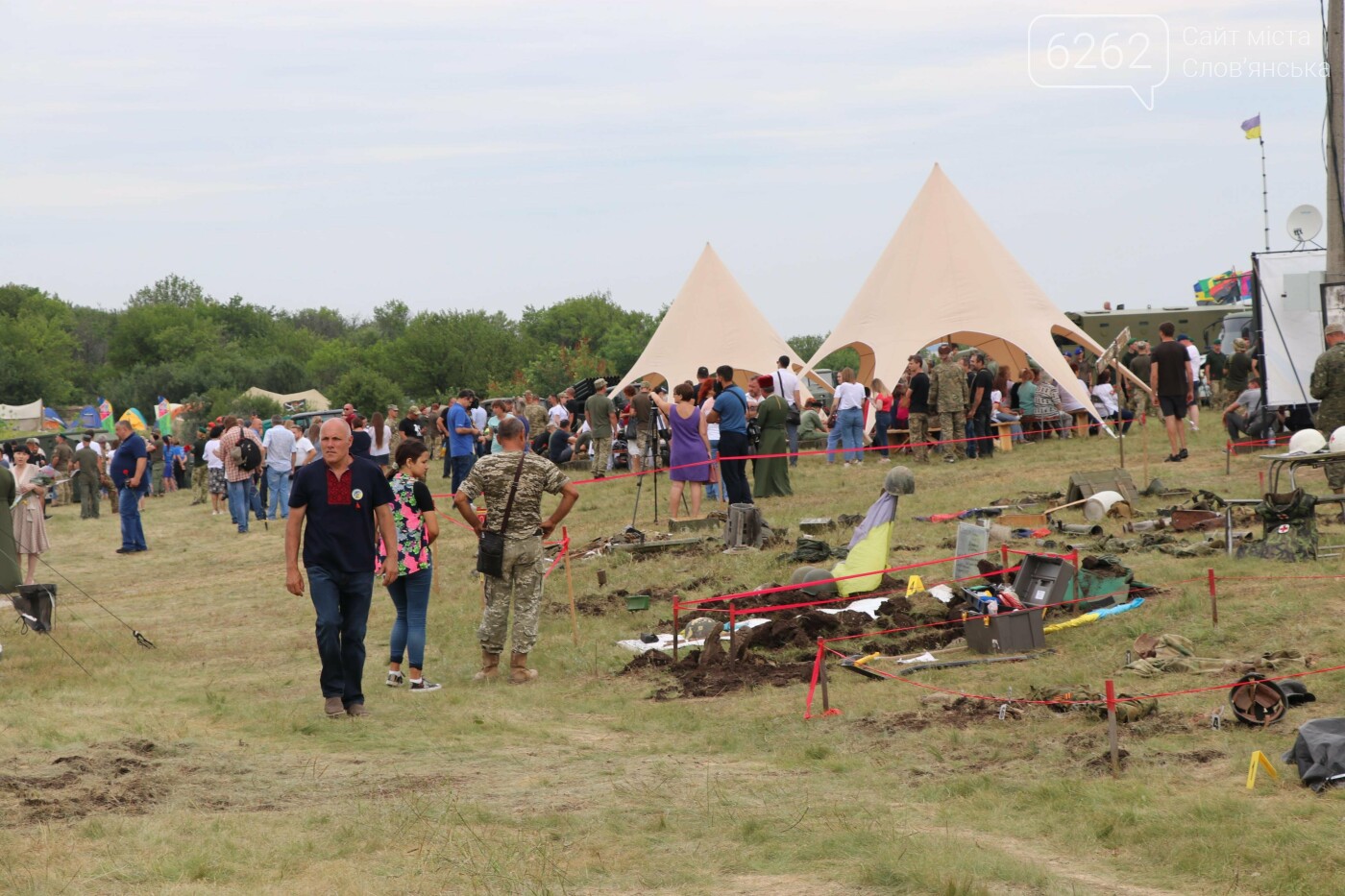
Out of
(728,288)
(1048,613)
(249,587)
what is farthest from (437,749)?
(728,288)

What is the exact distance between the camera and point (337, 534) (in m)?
7.56

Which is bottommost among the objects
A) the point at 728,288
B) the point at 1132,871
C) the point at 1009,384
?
the point at 1132,871

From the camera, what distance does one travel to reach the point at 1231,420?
17.4 meters

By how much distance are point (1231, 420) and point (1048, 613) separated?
9593 millimetres

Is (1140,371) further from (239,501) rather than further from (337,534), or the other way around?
(337,534)

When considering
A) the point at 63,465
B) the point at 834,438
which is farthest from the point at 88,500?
the point at 834,438

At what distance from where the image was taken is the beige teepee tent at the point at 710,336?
2597cm

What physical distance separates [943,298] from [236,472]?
11502 mm

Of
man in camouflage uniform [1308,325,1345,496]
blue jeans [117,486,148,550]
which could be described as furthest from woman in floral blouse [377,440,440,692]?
blue jeans [117,486,148,550]

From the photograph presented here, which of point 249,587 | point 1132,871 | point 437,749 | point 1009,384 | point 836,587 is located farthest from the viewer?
point 1009,384

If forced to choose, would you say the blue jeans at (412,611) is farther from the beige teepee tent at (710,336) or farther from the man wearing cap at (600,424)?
the beige teepee tent at (710,336)

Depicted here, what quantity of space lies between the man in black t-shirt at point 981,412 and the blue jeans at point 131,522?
11.1 meters

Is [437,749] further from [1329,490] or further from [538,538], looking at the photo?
[1329,490]

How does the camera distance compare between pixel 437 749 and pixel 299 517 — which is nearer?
pixel 437 749
